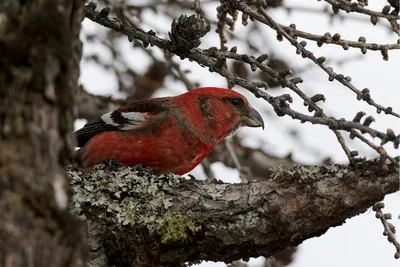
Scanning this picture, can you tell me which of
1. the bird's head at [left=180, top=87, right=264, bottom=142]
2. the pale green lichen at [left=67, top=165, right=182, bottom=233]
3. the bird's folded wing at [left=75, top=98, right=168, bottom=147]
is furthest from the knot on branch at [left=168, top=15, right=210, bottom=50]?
the bird's head at [left=180, top=87, right=264, bottom=142]

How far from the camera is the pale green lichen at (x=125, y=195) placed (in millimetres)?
3203

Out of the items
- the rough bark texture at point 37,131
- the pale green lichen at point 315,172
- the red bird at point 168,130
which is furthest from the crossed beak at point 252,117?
the rough bark texture at point 37,131

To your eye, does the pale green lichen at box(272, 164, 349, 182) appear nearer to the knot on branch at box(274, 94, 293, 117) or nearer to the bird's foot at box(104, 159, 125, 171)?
the knot on branch at box(274, 94, 293, 117)

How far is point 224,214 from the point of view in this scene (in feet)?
10.3

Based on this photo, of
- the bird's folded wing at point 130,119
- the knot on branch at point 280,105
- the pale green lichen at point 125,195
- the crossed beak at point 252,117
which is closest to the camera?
the knot on branch at point 280,105

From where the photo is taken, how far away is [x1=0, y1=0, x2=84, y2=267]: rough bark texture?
65.2 inches

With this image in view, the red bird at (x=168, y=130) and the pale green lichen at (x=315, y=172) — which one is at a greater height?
the red bird at (x=168, y=130)

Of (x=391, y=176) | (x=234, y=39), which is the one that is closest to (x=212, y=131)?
(x=234, y=39)

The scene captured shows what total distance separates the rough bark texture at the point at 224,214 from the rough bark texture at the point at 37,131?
133 centimetres

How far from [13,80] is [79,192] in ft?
5.31

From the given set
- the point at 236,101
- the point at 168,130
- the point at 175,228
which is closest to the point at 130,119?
the point at 168,130

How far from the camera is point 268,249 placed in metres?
3.12

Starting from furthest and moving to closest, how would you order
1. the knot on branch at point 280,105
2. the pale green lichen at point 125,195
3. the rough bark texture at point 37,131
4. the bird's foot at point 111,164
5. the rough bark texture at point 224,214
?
the bird's foot at point 111,164 → the pale green lichen at point 125,195 → the rough bark texture at point 224,214 → the knot on branch at point 280,105 → the rough bark texture at point 37,131

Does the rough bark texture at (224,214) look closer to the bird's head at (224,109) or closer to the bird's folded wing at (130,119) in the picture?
the bird's folded wing at (130,119)
